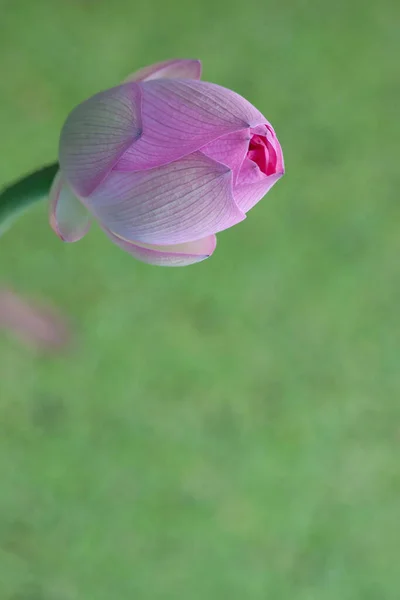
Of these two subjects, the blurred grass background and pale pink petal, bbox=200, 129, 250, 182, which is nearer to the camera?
pale pink petal, bbox=200, 129, 250, 182

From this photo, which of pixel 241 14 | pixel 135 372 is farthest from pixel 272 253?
pixel 241 14

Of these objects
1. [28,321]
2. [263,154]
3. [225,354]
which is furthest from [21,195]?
[225,354]

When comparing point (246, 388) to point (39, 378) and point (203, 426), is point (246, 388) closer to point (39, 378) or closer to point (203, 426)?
point (203, 426)

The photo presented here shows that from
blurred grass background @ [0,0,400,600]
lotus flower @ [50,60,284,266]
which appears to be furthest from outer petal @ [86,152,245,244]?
blurred grass background @ [0,0,400,600]

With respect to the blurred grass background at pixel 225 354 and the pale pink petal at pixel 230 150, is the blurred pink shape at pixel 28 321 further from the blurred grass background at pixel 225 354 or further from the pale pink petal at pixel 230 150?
the pale pink petal at pixel 230 150

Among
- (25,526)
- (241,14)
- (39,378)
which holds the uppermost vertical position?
(241,14)

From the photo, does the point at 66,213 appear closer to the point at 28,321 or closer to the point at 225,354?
the point at 28,321

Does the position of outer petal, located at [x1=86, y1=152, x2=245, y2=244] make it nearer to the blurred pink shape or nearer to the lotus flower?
the lotus flower
